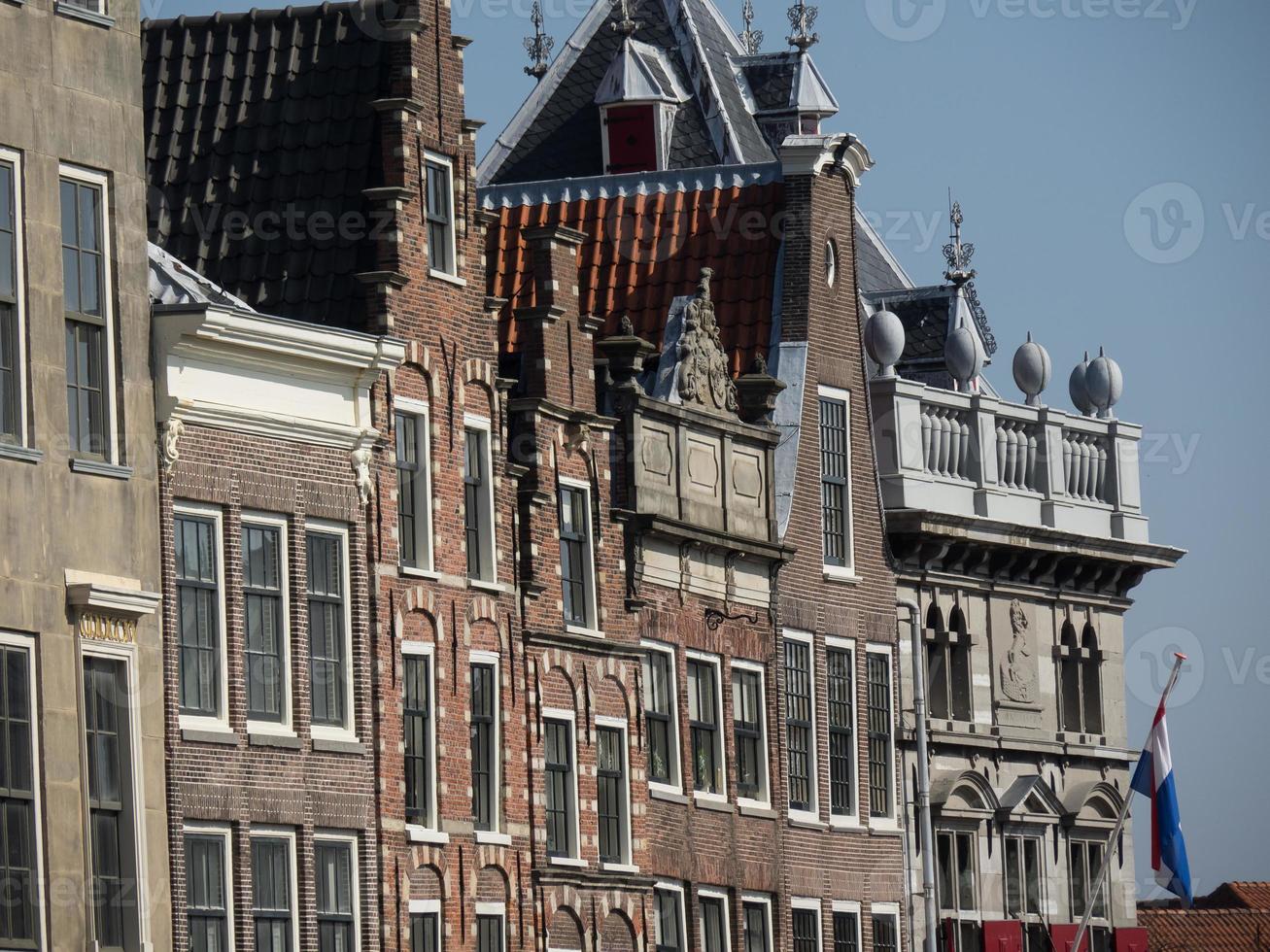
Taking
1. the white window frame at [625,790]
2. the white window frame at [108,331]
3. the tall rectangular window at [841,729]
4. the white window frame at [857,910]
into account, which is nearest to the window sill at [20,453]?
the white window frame at [108,331]

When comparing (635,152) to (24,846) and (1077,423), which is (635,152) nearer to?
(1077,423)

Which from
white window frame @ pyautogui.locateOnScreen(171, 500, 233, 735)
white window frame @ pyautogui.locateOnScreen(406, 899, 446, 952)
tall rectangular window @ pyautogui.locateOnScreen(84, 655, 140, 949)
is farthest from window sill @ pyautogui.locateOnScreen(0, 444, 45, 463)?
white window frame @ pyautogui.locateOnScreen(406, 899, 446, 952)

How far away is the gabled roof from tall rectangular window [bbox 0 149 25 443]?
→ 7660 mm

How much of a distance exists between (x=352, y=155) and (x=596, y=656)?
7.42 m

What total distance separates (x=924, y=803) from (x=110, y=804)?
68.8 ft

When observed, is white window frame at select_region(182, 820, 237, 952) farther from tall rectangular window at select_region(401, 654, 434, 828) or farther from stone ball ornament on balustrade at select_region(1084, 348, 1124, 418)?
stone ball ornament on balustrade at select_region(1084, 348, 1124, 418)

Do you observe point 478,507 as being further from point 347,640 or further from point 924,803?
point 924,803

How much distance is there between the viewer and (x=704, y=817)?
51.8m

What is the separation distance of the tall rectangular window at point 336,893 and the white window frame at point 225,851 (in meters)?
1.50

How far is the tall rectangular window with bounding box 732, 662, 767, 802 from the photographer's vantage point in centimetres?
5297

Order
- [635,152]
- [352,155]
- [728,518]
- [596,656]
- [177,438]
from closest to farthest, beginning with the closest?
[177,438]
[352,155]
[596,656]
[728,518]
[635,152]

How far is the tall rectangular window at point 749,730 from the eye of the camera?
5297 centimetres

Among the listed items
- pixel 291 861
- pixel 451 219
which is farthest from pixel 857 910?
pixel 291 861

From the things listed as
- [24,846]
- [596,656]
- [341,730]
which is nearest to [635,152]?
[596,656]
